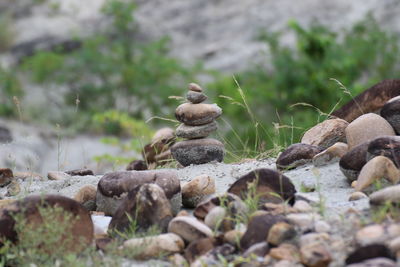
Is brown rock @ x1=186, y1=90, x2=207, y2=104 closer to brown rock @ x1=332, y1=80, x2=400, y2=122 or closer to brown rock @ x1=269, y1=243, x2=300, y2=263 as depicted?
brown rock @ x1=332, y1=80, x2=400, y2=122

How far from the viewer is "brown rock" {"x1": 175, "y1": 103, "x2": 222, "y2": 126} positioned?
491cm

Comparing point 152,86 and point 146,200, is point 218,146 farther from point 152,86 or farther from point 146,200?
point 152,86

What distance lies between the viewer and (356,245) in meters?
2.94

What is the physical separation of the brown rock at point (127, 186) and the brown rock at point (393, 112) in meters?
1.39

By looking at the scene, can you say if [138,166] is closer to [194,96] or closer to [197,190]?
[194,96]

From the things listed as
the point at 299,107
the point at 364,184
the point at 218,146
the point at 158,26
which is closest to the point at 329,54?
the point at 299,107

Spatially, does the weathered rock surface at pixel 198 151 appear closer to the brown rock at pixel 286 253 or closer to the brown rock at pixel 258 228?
the brown rock at pixel 258 228

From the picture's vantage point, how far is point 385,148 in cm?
390

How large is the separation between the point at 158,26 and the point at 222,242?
15134mm

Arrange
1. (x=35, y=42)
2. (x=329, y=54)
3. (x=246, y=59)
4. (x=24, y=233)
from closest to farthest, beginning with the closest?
(x=24, y=233)
(x=329, y=54)
(x=246, y=59)
(x=35, y=42)

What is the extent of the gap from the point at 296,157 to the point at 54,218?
5.53 feet

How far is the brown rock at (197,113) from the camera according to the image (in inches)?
193

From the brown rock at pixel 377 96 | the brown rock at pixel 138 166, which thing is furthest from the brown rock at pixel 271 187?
the brown rock at pixel 138 166

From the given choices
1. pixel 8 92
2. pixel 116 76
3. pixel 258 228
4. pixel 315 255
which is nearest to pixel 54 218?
pixel 258 228
